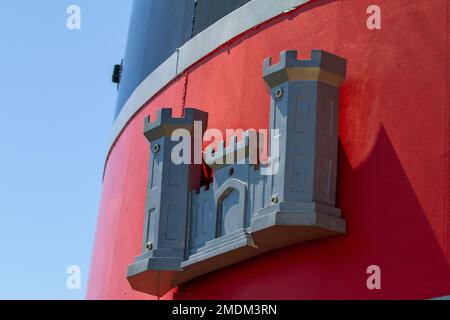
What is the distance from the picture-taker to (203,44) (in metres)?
14.1

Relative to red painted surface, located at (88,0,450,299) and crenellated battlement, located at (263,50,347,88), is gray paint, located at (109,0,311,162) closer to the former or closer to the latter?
red painted surface, located at (88,0,450,299)

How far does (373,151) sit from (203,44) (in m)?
3.45

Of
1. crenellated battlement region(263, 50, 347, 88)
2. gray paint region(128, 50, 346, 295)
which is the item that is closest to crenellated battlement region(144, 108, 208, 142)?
gray paint region(128, 50, 346, 295)

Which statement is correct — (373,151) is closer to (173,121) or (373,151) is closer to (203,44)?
(173,121)

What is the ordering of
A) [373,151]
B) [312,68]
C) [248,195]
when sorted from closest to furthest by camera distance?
[373,151] < [312,68] < [248,195]

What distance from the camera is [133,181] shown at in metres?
15.3

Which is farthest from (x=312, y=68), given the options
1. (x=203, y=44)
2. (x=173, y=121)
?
(x=203, y=44)

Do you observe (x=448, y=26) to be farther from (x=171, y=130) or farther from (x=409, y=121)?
(x=171, y=130)

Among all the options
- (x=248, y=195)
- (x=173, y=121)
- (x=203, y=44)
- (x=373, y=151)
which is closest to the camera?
(x=373, y=151)

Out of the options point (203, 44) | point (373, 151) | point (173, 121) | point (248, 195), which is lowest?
point (248, 195)

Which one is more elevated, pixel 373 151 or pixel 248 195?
pixel 373 151

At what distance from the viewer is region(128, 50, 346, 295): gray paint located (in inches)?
444

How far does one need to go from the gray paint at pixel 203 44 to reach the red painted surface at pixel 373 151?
16cm

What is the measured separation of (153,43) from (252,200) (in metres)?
4.58
